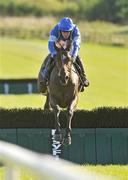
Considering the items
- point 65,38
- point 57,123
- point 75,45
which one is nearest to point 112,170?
point 57,123

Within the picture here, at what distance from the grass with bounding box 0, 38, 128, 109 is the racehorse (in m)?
12.6

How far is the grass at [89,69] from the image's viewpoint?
2731cm

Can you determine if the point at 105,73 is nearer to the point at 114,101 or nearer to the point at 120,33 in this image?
the point at 114,101

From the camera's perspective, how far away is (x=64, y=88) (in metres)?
11.5

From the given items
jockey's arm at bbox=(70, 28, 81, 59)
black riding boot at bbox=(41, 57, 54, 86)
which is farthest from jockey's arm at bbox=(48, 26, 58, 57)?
black riding boot at bbox=(41, 57, 54, 86)

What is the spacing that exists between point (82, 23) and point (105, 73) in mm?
25711

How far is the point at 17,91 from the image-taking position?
2856cm

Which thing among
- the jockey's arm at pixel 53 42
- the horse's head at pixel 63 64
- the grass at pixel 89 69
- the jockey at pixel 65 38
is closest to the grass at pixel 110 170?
the horse's head at pixel 63 64

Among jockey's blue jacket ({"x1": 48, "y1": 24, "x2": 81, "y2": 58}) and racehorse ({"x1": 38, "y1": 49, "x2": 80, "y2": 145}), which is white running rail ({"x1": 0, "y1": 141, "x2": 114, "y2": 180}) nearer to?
racehorse ({"x1": 38, "y1": 49, "x2": 80, "y2": 145})

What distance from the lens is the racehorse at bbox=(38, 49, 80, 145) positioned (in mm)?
11062

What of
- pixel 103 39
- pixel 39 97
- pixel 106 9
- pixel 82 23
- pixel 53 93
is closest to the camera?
pixel 53 93

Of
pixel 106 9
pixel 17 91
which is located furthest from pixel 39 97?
pixel 106 9

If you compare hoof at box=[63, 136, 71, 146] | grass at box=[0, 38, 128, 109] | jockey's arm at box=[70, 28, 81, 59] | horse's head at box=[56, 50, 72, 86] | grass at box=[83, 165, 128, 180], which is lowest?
grass at box=[0, 38, 128, 109]

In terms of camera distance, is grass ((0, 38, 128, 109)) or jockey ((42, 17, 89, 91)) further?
grass ((0, 38, 128, 109))
